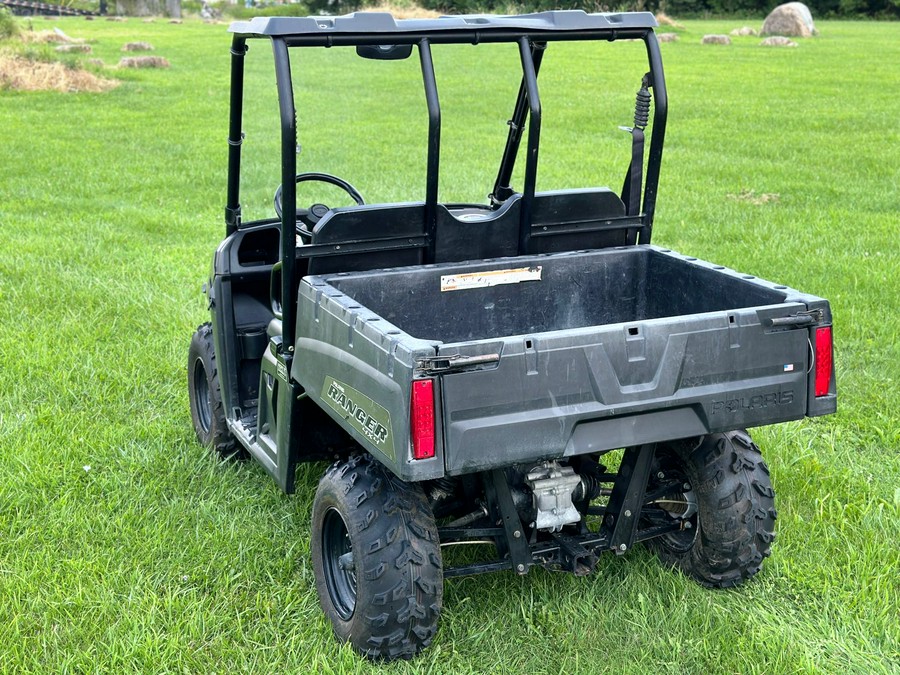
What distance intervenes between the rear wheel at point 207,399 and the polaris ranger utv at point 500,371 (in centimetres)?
21

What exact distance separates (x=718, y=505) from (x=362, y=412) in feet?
4.38

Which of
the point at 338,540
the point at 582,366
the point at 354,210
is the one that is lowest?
the point at 338,540

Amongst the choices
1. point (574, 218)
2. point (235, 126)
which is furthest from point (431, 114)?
point (235, 126)

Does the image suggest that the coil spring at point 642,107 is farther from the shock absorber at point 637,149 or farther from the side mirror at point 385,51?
the side mirror at point 385,51

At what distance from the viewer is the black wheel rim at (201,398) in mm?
5215

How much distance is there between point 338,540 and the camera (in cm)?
375

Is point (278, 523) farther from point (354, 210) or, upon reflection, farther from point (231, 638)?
point (354, 210)

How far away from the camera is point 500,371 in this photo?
3.02 m

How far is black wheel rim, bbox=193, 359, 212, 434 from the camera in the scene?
17.1 feet

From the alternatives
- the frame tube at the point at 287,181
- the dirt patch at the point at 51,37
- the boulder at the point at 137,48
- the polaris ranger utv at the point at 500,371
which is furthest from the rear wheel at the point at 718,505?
the dirt patch at the point at 51,37

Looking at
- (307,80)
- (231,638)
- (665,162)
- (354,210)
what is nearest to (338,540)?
(231,638)

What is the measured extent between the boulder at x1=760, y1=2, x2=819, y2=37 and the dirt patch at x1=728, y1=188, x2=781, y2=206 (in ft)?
88.2

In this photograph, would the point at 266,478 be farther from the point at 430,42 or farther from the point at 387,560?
the point at 430,42

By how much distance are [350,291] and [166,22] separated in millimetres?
48290
